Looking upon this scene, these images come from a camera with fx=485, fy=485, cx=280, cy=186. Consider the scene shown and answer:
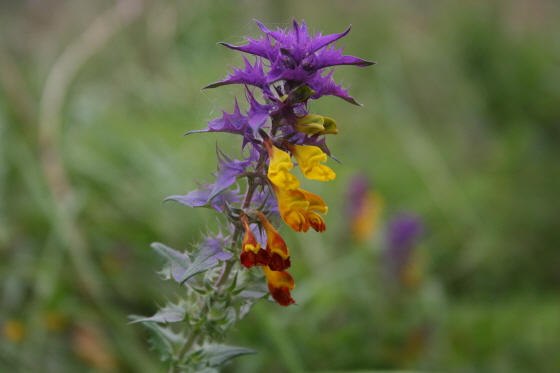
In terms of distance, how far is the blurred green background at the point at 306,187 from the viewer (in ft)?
4.86

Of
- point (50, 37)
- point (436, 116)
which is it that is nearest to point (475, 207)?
point (436, 116)

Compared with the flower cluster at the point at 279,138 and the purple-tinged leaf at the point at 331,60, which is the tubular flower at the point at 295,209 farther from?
the purple-tinged leaf at the point at 331,60

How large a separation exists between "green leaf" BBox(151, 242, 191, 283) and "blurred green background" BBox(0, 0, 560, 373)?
0.49ft

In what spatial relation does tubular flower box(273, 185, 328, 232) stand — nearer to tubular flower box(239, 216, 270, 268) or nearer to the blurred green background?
tubular flower box(239, 216, 270, 268)

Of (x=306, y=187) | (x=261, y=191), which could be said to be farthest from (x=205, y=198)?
(x=306, y=187)

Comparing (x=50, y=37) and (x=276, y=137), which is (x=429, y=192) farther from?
(x=50, y=37)

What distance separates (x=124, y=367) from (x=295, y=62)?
114cm

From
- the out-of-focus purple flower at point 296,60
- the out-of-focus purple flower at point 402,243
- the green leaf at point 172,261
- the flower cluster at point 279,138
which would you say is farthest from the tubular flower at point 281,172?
the out-of-focus purple flower at point 402,243

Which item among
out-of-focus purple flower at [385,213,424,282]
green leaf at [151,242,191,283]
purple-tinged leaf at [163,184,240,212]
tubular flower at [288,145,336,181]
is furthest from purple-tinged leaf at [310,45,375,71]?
out-of-focus purple flower at [385,213,424,282]

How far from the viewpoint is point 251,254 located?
2.11 ft

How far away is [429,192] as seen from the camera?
265cm

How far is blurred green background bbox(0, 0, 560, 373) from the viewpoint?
1480 mm

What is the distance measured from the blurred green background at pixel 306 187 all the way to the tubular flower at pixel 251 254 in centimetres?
20

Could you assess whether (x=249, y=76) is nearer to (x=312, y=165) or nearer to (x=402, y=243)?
(x=312, y=165)
